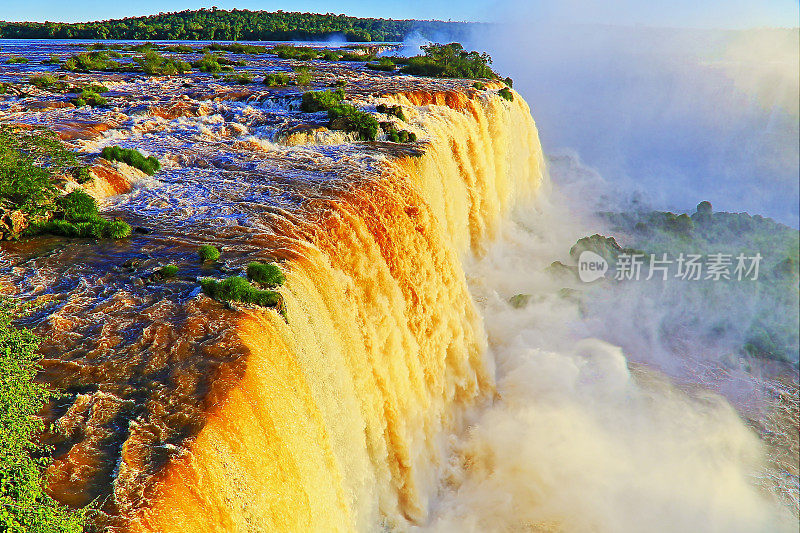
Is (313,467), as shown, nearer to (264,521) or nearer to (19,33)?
(264,521)

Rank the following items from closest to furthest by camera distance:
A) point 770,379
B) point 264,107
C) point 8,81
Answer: point 770,379 < point 264,107 < point 8,81

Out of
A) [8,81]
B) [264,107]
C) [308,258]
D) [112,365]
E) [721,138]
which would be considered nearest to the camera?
[112,365]

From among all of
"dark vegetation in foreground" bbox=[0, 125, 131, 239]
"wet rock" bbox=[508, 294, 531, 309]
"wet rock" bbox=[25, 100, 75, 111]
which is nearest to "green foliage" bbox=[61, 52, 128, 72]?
"wet rock" bbox=[25, 100, 75, 111]

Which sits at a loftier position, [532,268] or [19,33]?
[19,33]

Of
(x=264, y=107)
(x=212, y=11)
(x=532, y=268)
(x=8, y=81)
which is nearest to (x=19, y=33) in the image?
(x=212, y=11)

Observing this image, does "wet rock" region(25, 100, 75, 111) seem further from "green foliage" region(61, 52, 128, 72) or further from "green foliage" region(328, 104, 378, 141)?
"green foliage" region(61, 52, 128, 72)

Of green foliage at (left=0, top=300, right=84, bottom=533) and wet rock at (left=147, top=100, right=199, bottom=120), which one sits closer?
green foliage at (left=0, top=300, right=84, bottom=533)

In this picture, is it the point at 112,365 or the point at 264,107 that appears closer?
the point at 112,365

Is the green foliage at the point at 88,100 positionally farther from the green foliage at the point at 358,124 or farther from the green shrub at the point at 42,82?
the green foliage at the point at 358,124
